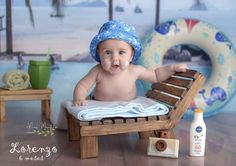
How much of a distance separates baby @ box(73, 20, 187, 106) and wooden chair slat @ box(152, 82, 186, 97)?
3cm

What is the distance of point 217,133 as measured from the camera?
1828 millimetres

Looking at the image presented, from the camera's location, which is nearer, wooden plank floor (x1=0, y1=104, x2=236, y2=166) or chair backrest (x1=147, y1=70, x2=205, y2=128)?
wooden plank floor (x1=0, y1=104, x2=236, y2=166)

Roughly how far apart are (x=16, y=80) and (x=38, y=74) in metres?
0.13

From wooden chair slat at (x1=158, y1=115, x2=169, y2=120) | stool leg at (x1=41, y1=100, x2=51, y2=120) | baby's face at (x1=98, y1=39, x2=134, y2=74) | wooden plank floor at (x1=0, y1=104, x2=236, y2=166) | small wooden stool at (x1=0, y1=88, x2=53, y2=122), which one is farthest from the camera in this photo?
stool leg at (x1=41, y1=100, x2=51, y2=120)

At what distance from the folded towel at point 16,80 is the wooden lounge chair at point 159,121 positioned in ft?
2.06

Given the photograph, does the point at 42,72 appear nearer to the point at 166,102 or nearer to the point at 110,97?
the point at 110,97

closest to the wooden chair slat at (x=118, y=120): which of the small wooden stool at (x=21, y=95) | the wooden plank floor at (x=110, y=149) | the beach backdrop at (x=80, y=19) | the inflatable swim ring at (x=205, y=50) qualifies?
the wooden plank floor at (x=110, y=149)

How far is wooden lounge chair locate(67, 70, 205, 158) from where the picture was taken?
1.32 meters

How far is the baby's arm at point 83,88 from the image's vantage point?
1.51 metres

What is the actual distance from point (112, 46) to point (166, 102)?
0.31m

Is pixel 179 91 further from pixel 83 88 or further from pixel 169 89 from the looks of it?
pixel 83 88

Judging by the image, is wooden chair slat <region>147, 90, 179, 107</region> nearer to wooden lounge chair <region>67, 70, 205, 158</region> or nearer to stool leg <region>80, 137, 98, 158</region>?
wooden lounge chair <region>67, 70, 205, 158</region>

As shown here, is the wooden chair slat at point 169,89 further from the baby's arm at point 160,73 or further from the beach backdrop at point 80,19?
the beach backdrop at point 80,19

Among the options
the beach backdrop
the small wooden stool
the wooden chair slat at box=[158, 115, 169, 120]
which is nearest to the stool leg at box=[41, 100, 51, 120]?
the small wooden stool
